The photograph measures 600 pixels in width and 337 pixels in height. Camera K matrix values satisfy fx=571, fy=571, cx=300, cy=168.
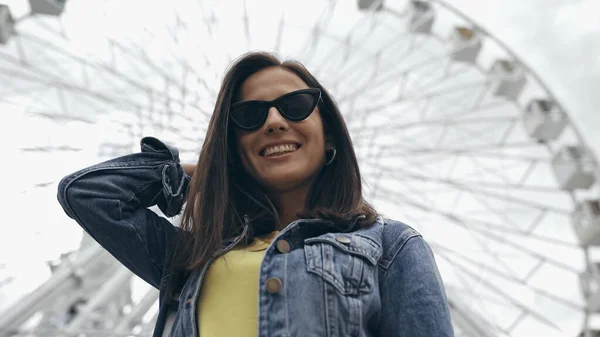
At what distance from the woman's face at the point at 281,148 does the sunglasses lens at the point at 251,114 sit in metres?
0.02

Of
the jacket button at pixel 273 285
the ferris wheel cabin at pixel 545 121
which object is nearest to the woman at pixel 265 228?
the jacket button at pixel 273 285

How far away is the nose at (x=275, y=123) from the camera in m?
1.58

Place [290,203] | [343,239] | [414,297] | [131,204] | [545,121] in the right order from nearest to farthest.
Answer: [414,297] < [343,239] < [131,204] < [290,203] < [545,121]

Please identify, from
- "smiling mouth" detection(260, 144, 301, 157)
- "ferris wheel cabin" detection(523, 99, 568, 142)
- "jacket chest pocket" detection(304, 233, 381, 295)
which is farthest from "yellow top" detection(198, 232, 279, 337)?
"ferris wheel cabin" detection(523, 99, 568, 142)

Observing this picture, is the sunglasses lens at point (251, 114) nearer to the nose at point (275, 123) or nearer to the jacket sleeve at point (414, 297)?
the nose at point (275, 123)

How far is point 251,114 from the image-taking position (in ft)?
5.29

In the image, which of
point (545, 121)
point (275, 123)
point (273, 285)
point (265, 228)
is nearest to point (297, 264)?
point (273, 285)

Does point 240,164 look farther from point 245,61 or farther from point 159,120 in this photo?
point 159,120

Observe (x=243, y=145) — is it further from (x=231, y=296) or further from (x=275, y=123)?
(x=231, y=296)

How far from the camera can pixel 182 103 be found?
8.02 meters

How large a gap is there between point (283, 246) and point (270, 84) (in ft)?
1.88

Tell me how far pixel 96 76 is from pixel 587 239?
7.95m

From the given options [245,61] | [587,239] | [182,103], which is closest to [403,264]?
[245,61]

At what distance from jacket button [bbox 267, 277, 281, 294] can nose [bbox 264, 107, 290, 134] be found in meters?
0.50
